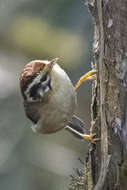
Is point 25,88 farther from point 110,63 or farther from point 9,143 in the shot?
point 9,143

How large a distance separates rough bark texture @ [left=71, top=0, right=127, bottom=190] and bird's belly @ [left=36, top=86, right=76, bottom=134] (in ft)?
1.40

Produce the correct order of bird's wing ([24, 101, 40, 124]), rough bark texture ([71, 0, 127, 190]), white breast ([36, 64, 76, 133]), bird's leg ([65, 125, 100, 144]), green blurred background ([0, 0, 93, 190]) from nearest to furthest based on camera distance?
rough bark texture ([71, 0, 127, 190]) < bird's leg ([65, 125, 100, 144]) < white breast ([36, 64, 76, 133]) < bird's wing ([24, 101, 40, 124]) < green blurred background ([0, 0, 93, 190])

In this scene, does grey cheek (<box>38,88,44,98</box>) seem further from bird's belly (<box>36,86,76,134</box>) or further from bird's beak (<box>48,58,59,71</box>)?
bird's beak (<box>48,58,59,71</box>)

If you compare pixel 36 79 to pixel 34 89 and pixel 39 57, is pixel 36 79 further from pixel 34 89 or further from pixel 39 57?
pixel 39 57

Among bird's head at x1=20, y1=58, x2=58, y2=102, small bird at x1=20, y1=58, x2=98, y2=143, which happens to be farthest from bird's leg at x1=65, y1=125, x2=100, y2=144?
bird's head at x1=20, y1=58, x2=58, y2=102

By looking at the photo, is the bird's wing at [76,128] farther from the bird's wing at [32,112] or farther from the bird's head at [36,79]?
the bird's head at [36,79]

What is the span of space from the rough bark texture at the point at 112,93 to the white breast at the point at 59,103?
1.40 feet

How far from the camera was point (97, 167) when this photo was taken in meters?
3.70

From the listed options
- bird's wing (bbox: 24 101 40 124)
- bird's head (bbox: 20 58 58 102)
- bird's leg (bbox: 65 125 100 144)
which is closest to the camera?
bird's leg (bbox: 65 125 100 144)

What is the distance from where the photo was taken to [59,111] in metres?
4.05

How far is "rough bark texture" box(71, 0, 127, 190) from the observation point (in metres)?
3.40

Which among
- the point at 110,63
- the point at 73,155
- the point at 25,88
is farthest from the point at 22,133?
the point at 110,63

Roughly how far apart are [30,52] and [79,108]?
1438 millimetres

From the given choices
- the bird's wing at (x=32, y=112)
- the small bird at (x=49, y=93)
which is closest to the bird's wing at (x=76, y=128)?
the small bird at (x=49, y=93)
